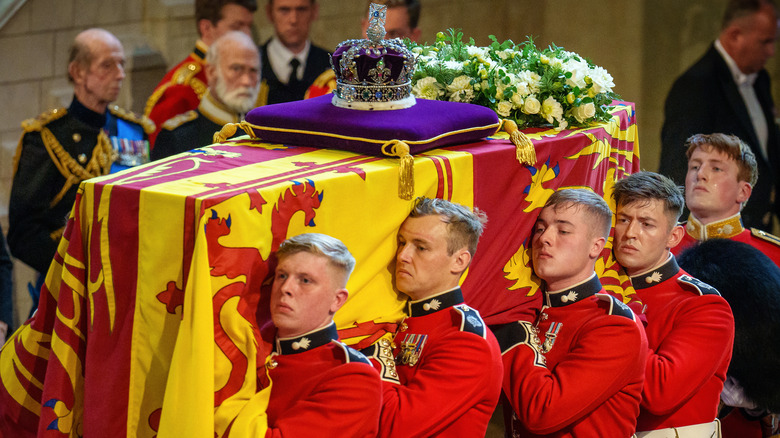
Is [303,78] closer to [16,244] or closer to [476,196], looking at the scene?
[16,244]

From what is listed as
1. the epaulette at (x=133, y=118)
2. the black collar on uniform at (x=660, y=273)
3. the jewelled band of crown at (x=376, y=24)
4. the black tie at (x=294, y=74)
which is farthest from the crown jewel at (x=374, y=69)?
the black tie at (x=294, y=74)

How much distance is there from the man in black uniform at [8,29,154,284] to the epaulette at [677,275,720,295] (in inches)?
103

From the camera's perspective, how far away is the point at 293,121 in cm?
301

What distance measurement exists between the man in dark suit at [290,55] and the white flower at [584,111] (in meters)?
2.75

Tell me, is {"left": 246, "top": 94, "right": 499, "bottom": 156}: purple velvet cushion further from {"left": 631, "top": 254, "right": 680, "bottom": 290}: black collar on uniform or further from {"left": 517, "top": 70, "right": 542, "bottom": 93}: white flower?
{"left": 631, "top": 254, "right": 680, "bottom": 290}: black collar on uniform

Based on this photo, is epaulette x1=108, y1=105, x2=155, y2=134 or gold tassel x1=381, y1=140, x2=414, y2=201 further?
epaulette x1=108, y1=105, x2=155, y2=134

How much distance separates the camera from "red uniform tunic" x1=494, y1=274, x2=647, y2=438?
2893mm

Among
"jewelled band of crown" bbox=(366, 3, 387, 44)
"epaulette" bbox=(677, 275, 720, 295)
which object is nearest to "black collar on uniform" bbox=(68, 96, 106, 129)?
"jewelled band of crown" bbox=(366, 3, 387, 44)

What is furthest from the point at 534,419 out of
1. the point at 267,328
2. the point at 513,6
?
the point at 513,6

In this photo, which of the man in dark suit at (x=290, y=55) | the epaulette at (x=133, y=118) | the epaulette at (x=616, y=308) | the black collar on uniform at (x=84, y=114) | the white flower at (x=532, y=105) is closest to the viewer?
the epaulette at (x=616, y=308)

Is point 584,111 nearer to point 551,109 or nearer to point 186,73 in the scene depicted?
point 551,109

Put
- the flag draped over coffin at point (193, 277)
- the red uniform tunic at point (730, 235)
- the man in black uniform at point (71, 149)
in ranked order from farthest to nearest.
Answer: the man in black uniform at point (71, 149) < the red uniform tunic at point (730, 235) < the flag draped over coffin at point (193, 277)

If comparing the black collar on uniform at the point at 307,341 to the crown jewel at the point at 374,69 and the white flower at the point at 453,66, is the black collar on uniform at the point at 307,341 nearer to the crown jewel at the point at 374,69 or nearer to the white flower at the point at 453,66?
the crown jewel at the point at 374,69

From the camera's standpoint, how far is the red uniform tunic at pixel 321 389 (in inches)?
95.3
